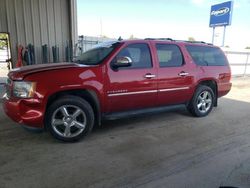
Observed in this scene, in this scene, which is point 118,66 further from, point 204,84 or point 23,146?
point 204,84

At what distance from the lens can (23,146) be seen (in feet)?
13.0

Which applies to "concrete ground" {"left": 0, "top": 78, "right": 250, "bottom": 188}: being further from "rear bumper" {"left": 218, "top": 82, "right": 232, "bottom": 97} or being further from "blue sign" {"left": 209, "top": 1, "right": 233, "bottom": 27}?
"blue sign" {"left": 209, "top": 1, "right": 233, "bottom": 27}

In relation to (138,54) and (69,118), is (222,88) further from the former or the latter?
(69,118)

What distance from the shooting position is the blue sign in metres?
16.8

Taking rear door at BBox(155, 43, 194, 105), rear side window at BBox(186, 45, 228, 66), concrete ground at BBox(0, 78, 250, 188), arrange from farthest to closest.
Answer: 1. rear side window at BBox(186, 45, 228, 66)
2. rear door at BBox(155, 43, 194, 105)
3. concrete ground at BBox(0, 78, 250, 188)

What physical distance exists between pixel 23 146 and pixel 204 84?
4316 millimetres

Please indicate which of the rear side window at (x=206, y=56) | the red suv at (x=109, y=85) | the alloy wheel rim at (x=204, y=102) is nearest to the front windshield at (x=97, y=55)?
the red suv at (x=109, y=85)

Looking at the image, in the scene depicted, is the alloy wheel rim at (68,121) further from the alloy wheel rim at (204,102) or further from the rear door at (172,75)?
the alloy wheel rim at (204,102)

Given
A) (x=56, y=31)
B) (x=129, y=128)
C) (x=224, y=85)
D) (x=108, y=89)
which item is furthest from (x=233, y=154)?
(x=56, y=31)

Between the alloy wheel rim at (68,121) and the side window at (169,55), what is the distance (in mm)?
2021

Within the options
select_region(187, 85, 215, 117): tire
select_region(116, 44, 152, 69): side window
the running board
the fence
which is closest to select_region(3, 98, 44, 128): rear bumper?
the running board

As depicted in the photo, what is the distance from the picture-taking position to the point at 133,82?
179 inches

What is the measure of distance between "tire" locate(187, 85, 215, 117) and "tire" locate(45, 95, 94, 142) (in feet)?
8.81

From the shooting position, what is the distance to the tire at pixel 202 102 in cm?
571
